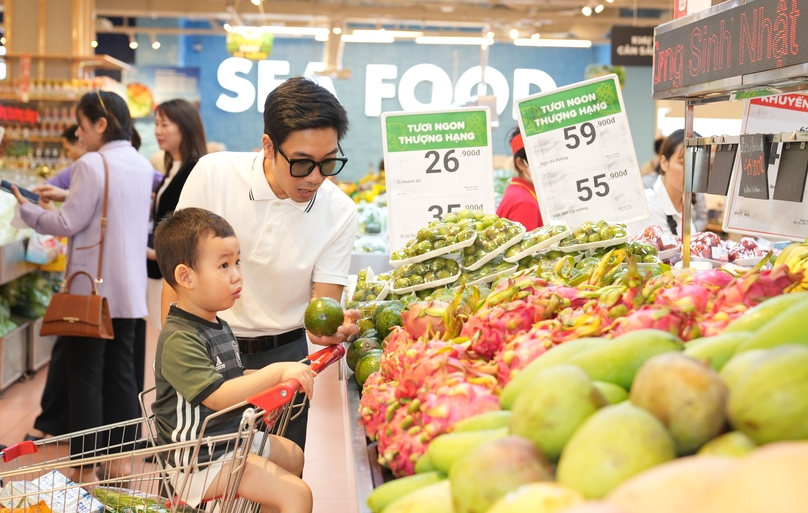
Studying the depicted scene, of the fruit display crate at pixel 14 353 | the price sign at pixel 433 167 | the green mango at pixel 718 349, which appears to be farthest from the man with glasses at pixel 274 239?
the fruit display crate at pixel 14 353

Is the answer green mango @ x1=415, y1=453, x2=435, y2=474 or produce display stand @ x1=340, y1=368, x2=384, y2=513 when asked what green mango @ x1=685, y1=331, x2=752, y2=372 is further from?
produce display stand @ x1=340, y1=368, x2=384, y2=513

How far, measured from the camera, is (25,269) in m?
5.85

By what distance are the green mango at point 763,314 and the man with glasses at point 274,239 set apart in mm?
1376

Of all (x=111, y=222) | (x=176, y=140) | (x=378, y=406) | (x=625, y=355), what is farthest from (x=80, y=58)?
(x=625, y=355)

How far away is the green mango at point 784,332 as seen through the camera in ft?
3.56

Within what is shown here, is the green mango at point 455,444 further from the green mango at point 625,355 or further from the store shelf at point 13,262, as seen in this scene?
the store shelf at point 13,262

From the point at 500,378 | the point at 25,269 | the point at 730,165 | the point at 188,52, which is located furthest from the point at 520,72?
the point at 500,378

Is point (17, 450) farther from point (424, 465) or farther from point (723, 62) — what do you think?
point (723, 62)

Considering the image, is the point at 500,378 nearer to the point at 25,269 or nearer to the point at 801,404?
the point at 801,404

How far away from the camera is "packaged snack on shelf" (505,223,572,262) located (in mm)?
2596

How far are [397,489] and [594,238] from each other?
166 cm

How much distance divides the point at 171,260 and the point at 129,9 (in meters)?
14.3

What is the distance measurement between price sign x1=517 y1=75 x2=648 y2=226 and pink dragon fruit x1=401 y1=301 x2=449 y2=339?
1664 millimetres

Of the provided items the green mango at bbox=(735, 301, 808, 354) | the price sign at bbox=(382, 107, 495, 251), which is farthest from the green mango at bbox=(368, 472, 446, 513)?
the price sign at bbox=(382, 107, 495, 251)
